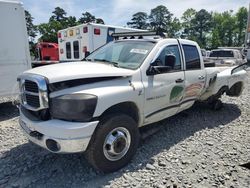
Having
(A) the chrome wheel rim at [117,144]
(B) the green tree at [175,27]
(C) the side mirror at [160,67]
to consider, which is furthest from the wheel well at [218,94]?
(B) the green tree at [175,27]

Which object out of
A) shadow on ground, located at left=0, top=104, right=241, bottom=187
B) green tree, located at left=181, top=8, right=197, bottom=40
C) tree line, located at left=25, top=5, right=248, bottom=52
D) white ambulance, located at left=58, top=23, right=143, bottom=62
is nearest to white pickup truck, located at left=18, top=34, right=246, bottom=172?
shadow on ground, located at left=0, top=104, right=241, bottom=187

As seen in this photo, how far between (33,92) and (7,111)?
161 inches

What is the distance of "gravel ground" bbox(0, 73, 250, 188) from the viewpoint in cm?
328

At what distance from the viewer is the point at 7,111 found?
6.66 meters

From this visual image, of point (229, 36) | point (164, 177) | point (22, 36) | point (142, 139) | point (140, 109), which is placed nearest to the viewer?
point (164, 177)

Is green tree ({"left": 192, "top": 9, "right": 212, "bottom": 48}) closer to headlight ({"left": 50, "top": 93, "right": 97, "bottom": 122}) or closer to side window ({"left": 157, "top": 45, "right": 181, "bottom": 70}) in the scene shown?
side window ({"left": 157, "top": 45, "right": 181, "bottom": 70})

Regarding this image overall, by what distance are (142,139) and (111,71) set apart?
1.70m

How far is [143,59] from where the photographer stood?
152 inches

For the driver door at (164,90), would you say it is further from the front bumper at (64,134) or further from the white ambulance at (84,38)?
the white ambulance at (84,38)

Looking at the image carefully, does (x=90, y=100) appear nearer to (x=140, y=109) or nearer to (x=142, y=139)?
(x=140, y=109)

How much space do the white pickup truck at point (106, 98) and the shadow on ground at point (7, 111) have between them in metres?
2.94

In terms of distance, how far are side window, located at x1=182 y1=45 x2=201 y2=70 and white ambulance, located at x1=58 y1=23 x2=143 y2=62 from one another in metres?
5.44

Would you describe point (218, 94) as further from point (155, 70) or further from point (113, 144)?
point (113, 144)

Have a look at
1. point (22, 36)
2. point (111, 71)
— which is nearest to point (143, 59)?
point (111, 71)
